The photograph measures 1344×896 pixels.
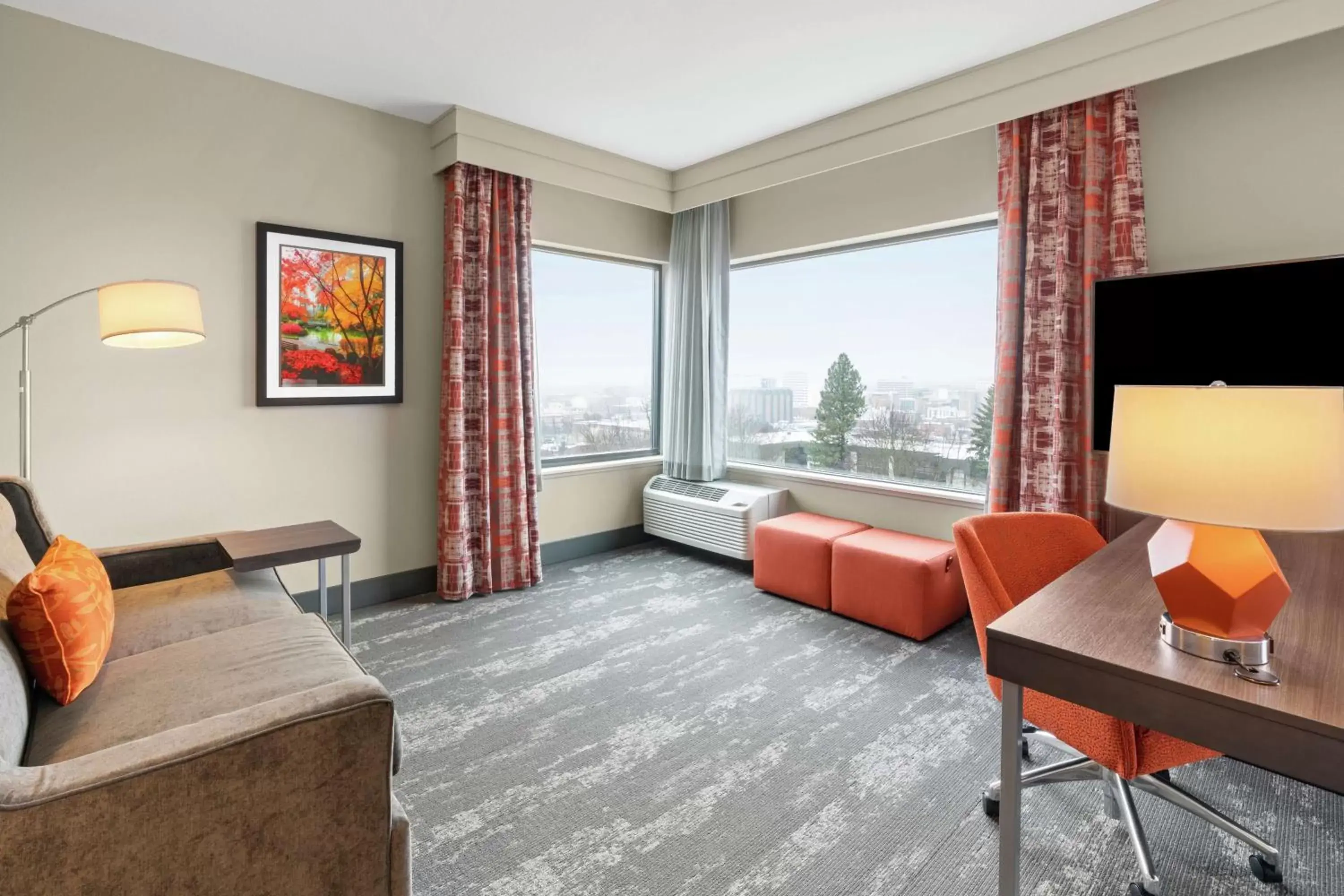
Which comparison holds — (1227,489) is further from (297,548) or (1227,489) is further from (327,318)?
(327,318)

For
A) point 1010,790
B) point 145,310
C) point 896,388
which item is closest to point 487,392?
point 145,310

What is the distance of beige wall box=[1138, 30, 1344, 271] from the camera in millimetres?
2344

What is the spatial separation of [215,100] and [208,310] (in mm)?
940

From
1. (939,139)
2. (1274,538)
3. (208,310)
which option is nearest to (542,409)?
(208,310)

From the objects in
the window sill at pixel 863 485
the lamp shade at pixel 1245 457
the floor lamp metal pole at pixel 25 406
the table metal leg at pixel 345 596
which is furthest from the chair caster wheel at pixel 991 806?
the floor lamp metal pole at pixel 25 406

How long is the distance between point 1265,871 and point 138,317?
3.56m

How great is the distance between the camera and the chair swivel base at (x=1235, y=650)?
1.13 meters

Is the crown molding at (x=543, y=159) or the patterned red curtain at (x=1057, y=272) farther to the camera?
the crown molding at (x=543, y=159)

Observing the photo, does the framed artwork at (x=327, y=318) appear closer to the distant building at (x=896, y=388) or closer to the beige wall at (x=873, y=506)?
the beige wall at (x=873, y=506)

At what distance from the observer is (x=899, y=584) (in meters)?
3.13

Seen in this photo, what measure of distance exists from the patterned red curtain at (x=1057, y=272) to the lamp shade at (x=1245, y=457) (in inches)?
69.9

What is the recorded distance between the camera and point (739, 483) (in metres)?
4.60

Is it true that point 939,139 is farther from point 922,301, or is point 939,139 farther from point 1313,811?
point 1313,811

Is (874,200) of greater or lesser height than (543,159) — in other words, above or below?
below
